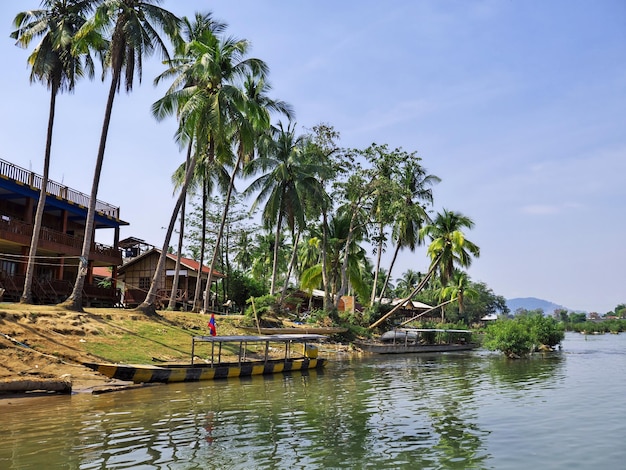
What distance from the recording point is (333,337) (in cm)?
4112

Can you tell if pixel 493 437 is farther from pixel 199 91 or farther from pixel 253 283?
pixel 253 283

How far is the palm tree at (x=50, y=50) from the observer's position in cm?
2516

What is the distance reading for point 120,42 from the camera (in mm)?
24953

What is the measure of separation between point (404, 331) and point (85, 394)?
32.4 m

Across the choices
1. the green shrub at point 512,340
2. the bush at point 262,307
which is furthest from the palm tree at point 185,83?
the green shrub at point 512,340

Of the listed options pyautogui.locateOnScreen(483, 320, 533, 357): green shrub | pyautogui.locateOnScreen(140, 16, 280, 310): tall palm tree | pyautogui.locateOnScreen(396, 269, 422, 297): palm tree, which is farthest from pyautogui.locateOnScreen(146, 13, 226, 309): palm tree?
pyautogui.locateOnScreen(396, 269, 422, 297): palm tree

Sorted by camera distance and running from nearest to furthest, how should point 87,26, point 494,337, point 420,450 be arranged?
point 420,450 < point 87,26 < point 494,337

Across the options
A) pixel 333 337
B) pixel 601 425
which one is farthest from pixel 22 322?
pixel 333 337

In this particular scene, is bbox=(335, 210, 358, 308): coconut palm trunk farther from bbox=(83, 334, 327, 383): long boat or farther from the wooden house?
bbox=(83, 334, 327, 383): long boat

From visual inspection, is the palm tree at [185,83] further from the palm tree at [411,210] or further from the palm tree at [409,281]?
the palm tree at [409,281]

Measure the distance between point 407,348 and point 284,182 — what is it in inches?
641

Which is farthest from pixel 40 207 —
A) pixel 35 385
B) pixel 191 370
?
pixel 35 385

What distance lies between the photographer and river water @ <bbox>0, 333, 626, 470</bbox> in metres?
9.89

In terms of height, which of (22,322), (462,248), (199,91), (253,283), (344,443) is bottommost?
(344,443)
